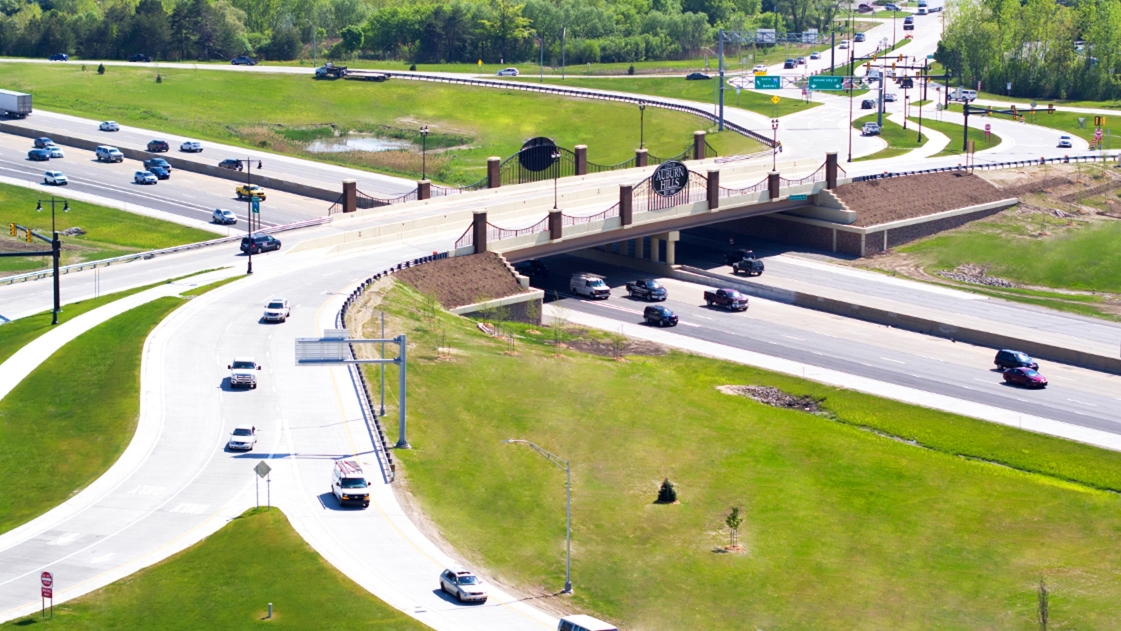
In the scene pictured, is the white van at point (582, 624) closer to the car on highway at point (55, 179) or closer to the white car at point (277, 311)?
the white car at point (277, 311)

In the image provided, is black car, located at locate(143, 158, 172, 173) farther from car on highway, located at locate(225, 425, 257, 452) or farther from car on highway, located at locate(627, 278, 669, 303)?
car on highway, located at locate(225, 425, 257, 452)

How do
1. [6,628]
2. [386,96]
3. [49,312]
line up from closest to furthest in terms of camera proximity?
[6,628]
[49,312]
[386,96]

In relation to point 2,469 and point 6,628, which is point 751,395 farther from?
point 6,628

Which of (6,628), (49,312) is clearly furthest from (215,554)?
(49,312)

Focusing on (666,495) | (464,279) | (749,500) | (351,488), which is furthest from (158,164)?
(749,500)

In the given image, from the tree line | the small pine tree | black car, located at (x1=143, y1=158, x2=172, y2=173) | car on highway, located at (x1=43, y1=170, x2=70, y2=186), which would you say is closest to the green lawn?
the tree line

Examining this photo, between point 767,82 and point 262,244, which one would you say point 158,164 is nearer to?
point 262,244
